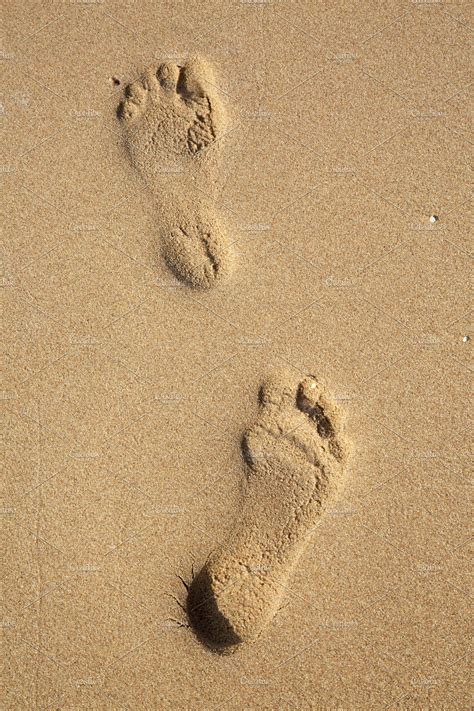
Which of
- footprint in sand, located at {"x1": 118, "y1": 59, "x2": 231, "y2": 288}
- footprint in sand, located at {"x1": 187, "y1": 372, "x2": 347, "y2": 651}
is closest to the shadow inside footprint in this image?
footprint in sand, located at {"x1": 187, "y1": 372, "x2": 347, "y2": 651}

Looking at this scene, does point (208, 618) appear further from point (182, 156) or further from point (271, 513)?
point (182, 156)

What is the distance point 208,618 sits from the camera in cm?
306

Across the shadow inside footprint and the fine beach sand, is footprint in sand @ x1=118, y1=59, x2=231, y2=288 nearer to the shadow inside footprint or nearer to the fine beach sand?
the fine beach sand

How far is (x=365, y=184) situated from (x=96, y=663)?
2.84m

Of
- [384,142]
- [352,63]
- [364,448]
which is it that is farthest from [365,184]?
[364,448]

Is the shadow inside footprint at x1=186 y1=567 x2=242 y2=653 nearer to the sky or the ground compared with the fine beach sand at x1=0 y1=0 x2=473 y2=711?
nearer to the ground

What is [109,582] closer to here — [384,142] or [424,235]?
[424,235]

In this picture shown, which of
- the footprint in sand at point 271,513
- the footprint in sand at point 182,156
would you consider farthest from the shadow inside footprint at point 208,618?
the footprint in sand at point 182,156

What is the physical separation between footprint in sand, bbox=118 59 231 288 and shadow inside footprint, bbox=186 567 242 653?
5.05ft

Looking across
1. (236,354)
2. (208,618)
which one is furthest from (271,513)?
(236,354)

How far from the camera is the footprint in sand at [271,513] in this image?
3.06 metres

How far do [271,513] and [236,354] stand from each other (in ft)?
2.73

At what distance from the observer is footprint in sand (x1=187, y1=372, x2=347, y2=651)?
3.06 meters

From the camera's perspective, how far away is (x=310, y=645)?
10.2 feet
